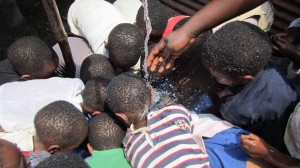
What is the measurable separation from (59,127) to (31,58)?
0.72m

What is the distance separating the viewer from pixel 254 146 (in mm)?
1793

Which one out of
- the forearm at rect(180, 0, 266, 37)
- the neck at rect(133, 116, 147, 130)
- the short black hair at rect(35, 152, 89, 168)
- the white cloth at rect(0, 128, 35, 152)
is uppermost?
the forearm at rect(180, 0, 266, 37)

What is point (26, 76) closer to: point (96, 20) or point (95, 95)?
point (95, 95)

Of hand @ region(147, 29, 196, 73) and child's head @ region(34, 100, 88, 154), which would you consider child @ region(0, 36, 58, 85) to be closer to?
child's head @ region(34, 100, 88, 154)

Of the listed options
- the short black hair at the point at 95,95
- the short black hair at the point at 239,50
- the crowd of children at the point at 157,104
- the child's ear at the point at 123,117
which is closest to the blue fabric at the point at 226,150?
the crowd of children at the point at 157,104

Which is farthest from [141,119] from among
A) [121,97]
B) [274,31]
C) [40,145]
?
[274,31]

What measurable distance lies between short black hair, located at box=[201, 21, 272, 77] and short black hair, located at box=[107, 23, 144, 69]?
2.49ft

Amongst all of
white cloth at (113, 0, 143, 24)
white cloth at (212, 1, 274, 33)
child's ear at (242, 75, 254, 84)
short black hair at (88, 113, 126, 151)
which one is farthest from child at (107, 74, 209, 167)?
white cloth at (113, 0, 143, 24)

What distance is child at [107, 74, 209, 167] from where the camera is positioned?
1.91 metres

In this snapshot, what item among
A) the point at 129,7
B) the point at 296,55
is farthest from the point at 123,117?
the point at 129,7

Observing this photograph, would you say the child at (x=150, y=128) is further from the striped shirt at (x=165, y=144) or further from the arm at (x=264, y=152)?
the arm at (x=264, y=152)

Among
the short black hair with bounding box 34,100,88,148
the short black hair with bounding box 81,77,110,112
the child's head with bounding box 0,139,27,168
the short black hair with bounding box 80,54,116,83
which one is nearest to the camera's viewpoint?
the child's head with bounding box 0,139,27,168

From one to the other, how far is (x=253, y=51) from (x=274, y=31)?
1.66 m

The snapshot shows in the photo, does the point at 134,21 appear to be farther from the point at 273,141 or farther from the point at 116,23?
the point at 273,141
